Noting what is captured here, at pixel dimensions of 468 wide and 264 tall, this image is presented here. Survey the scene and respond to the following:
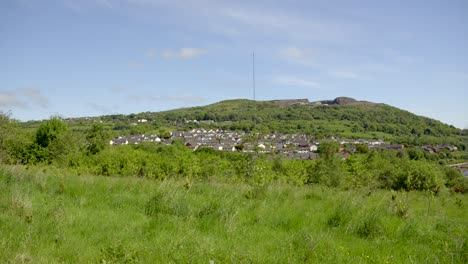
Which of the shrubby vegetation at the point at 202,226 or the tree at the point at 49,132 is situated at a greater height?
the tree at the point at 49,132

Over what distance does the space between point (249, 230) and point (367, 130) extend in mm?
123269

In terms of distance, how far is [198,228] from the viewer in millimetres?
5809

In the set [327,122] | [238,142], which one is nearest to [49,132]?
[238,142]

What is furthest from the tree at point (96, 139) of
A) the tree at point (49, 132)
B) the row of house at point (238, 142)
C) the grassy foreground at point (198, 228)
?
the grassy foreground at point (198, 228)

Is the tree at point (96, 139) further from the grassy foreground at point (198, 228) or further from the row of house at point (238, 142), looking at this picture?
the grassy foreground at point (198, 228)

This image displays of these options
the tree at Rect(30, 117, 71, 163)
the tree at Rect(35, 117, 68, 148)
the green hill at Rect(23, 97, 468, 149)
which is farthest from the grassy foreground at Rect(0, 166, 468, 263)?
the green hill at Rect(23, 97, 468, 149)

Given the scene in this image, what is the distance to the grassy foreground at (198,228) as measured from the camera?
14.4ft

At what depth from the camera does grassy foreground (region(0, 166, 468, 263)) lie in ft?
14.4

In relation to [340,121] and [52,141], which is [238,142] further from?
[340,121]

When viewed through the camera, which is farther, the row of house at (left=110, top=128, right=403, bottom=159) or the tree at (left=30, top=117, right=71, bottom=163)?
the row of house at (left=110, top=128, right=403, bottom=159)

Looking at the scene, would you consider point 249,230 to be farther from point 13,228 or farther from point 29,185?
point 29,185

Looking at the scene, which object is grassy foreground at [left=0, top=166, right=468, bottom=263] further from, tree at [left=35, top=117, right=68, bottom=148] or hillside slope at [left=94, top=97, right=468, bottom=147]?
hillside slope at [left=94, top=97, right=468, bottom=147]

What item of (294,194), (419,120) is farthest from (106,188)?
(419,120)

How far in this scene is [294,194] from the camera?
9.42 metres
